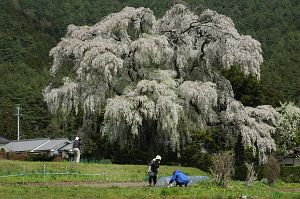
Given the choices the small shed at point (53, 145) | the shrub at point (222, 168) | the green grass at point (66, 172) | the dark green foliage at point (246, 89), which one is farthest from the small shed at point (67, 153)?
the dark green foliage at point (246, 89)

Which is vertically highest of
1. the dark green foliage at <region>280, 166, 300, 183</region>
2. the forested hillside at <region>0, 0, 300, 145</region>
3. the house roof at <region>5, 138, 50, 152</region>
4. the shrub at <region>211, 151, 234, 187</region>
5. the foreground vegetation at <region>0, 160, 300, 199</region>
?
the forested hillside at <region>0, 0, 300, 145</region>

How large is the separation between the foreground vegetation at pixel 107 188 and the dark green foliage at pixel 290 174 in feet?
26.7

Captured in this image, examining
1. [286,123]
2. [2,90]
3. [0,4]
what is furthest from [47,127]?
[286,123]

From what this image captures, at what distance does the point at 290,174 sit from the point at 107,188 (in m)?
22.7

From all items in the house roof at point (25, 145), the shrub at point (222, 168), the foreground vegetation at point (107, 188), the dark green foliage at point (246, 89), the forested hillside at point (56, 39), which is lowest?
the foreground vegetation at point (107, 188)

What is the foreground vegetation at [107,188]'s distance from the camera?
15.0 meters

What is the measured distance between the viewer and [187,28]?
37188 millimetres

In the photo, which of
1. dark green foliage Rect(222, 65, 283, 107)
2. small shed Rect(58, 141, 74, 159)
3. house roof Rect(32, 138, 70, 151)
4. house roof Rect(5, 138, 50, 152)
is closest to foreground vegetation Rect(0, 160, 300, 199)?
small shed Rect(58, 141, 74, 159)

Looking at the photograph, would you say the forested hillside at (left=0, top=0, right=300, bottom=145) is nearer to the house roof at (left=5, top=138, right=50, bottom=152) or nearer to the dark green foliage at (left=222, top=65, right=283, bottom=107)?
the dark green foliage at (left=222, top=65, right=283, bottom=107)

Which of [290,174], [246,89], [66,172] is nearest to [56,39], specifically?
[246,89]

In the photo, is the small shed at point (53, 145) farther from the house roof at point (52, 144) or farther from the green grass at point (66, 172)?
the green grass at point (66, 172)

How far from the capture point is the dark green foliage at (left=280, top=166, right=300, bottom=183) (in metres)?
35.8

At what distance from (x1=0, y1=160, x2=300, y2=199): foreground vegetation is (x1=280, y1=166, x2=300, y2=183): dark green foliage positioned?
26.7 ft

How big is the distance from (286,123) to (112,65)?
664 inches
